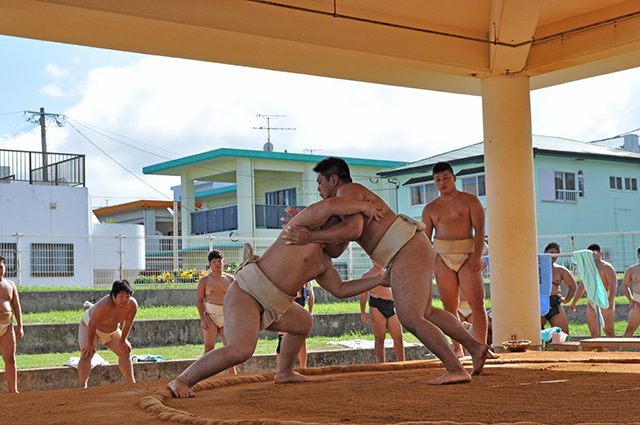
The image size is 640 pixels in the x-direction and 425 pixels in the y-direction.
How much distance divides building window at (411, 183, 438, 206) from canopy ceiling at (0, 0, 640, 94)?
42.1 ft

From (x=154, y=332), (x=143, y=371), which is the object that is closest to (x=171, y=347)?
(x=154, y=332)

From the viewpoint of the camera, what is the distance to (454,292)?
20.4 ft

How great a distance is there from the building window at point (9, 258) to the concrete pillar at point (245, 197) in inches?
374

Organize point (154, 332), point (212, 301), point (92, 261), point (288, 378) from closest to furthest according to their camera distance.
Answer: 1. point (288, 378)
2. point (212, 301)
3. point (154, 332)
4. point (92, 261)

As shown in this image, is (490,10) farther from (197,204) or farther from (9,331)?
(197,204)

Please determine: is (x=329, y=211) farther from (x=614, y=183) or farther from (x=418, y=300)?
(x=614, y=183)

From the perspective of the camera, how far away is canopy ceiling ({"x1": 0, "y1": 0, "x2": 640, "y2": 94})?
5.92 meters

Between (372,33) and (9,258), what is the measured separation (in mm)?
8368

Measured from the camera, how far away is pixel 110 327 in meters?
6.86

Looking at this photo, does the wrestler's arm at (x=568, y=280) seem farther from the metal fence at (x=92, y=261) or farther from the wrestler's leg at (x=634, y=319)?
the metal fence at (x=92, y=261)

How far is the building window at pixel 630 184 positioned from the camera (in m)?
20.8

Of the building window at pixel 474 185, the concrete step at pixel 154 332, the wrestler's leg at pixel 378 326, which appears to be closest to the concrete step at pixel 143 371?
the concrete step at pixel 154 332

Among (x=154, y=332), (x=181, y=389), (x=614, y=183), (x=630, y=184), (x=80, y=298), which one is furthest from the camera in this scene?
(x=630, y=184)

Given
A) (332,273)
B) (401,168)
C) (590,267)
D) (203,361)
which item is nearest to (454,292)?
(332,273)
